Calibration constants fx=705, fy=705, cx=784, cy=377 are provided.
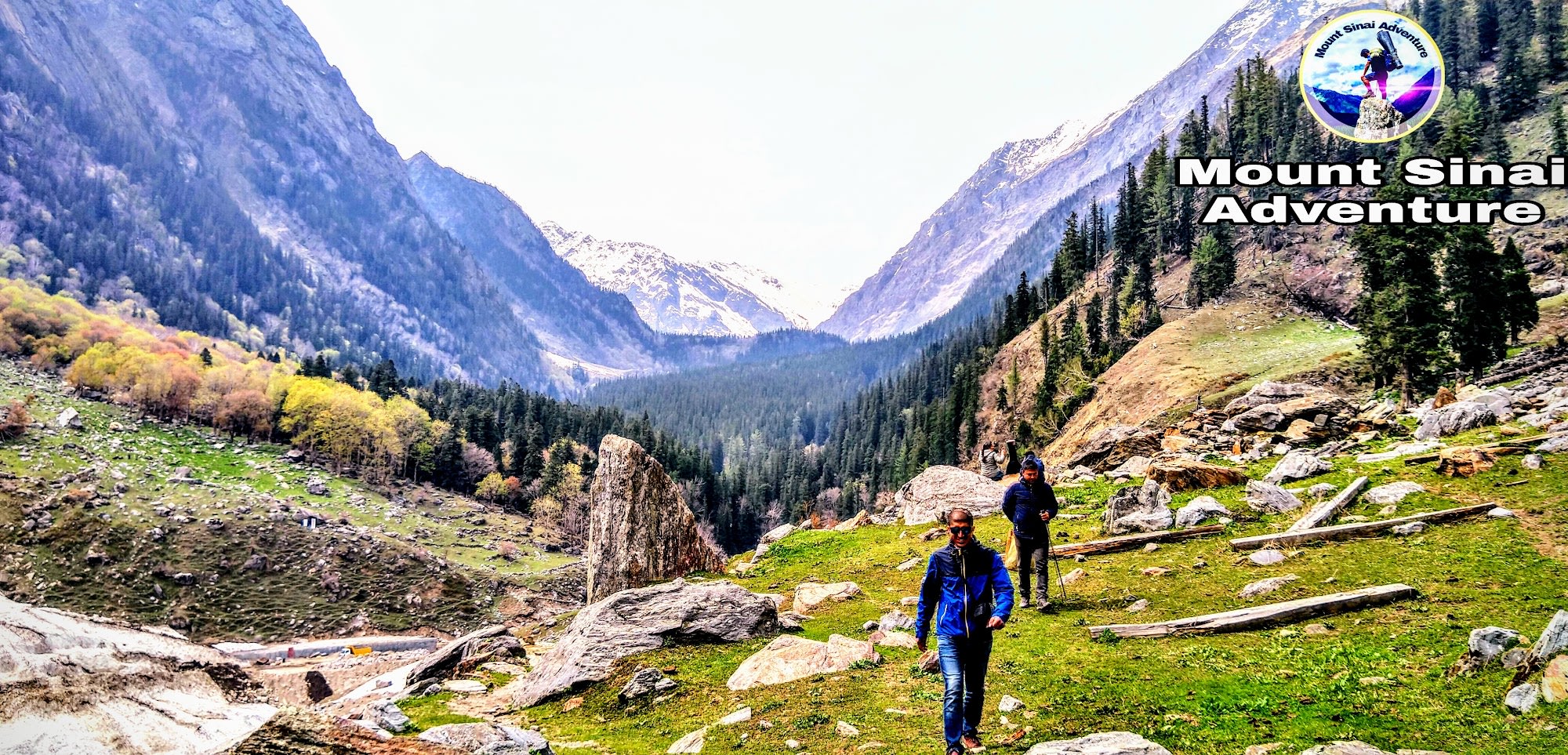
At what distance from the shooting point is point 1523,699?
327 inches

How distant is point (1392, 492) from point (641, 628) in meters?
20.1

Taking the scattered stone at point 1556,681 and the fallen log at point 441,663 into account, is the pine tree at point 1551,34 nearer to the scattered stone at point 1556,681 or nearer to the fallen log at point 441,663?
the scattered stone at point 1556,681

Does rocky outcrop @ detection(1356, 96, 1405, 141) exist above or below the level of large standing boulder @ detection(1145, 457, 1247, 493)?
above

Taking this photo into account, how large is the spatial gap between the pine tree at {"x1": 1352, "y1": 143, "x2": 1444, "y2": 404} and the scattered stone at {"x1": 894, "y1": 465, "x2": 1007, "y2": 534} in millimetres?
27451

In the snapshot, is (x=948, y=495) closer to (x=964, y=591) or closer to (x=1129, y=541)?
(x=1129, y=541)

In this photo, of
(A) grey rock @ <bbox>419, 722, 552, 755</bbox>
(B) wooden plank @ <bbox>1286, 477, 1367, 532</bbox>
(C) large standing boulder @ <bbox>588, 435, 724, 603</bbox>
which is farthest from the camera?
(C) large standing boulder @ <bbox>588, 435, 724, 603</bbox>

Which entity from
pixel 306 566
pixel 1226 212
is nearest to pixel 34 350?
pixel 306 566

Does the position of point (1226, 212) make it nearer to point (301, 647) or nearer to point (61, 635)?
point (61, 635)

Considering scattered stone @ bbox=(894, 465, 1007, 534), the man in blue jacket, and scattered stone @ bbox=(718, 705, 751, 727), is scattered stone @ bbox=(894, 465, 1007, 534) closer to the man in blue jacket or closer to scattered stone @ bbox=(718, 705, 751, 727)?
scattered stone @ bbox=(718, 705, 751, 727)

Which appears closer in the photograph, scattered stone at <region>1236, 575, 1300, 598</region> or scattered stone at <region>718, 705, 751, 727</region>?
scattered stone at <region>718, 705, 751, 727</region>

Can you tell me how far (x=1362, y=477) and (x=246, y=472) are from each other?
133 metres

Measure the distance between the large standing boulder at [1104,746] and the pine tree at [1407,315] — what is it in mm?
45325

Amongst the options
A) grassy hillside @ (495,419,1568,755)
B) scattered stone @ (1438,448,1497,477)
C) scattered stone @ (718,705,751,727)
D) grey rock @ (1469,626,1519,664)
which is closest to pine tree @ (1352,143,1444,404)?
scattered stone @ (1438,448,1497,477)

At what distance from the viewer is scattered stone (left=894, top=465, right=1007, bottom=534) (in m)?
32.7
